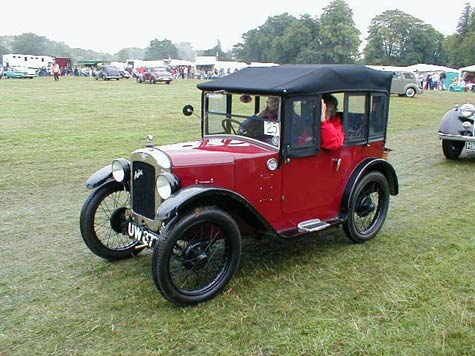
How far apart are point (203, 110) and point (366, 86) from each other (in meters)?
1.65

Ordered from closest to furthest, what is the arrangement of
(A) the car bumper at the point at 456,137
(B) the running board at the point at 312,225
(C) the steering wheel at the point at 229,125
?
1. (B) the running board at the point at 312,225
2. (C) the steering wheel at the point at 229,125
3. (A) the car bumper at the point at 456,137

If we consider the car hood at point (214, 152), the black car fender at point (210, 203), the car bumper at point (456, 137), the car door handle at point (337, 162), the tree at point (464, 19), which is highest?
the tree at point (464, 19)

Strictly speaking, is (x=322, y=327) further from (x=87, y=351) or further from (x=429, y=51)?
(x=429, y=51)

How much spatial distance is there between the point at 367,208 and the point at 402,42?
89.8 metres

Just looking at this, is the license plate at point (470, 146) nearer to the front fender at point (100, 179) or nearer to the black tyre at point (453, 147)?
the black tyre at point (453, 147)

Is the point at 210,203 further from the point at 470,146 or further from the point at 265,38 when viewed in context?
the point at 265,38

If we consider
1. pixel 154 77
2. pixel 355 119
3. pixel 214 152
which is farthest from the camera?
pixel 154 77

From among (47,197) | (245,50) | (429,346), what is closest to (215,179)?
(429,346)

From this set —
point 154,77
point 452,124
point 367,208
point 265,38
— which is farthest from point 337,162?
point 265,38

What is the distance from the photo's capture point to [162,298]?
12.1 ft

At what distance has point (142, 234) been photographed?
12.6 feet

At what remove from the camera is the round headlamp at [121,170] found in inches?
163

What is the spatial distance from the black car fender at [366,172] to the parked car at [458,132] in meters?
4.33

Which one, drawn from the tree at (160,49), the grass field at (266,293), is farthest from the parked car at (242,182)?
the tree at (160,49)
